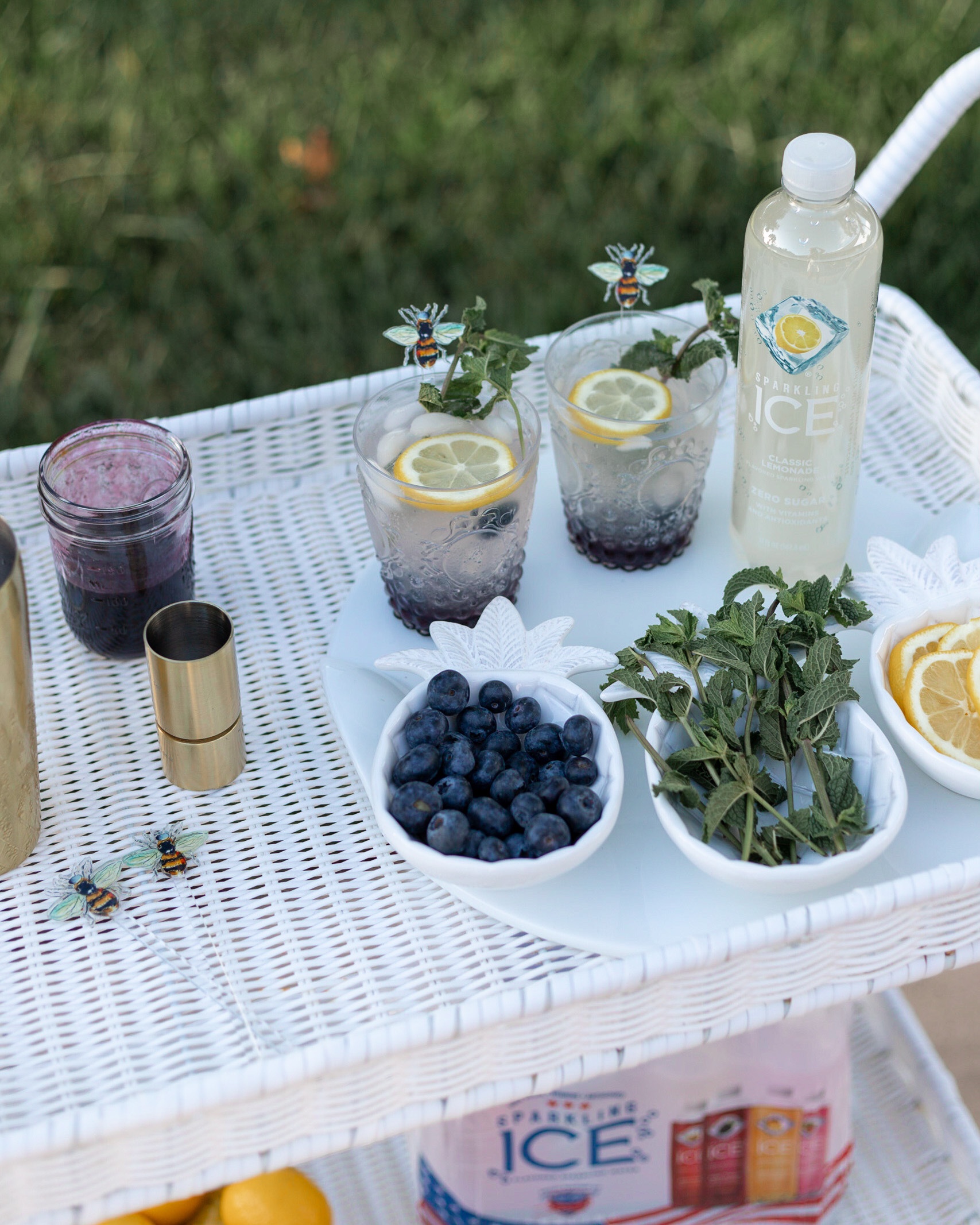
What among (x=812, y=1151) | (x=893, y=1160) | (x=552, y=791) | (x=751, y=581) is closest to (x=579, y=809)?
(x=552, y=791)

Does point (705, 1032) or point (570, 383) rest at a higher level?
point (570, 383)

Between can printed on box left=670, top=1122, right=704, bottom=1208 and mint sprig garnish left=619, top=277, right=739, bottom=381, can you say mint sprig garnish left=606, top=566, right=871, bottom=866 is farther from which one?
can printed on box left=670, top=1122, right=704, bottom=1208

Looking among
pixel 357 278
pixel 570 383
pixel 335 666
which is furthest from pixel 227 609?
pixel 357 278

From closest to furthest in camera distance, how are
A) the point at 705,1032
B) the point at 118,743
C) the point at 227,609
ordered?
1. the point at 705,1032
2. the point at 118,743
3. the point at 227,609

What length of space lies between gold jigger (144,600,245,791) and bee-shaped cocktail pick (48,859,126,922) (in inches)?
3.6

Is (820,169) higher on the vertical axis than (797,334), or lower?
higher

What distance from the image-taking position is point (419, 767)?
90 centimetres

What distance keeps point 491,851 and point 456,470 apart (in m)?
0.32

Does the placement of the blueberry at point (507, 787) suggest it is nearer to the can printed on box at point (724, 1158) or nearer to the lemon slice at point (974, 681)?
the lemon slice at point (974, 681)

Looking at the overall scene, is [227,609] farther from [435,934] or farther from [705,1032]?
[705,1032]

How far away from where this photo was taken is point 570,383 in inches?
44.6

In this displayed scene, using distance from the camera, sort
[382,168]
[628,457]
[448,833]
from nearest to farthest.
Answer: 1. [448,833]
2. [628,457]
3. [382,168]

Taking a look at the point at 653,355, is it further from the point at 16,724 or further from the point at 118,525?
the point at 16,724

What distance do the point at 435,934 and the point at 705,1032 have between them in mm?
190
